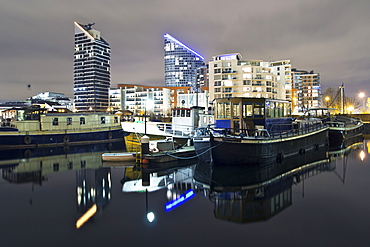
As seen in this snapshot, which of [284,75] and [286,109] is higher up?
[284,75]

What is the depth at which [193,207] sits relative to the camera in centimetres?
1112

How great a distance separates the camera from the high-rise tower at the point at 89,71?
14375cm

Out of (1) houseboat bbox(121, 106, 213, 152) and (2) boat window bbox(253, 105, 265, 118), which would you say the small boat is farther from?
(2) boat window bbox(253, 105, 265, 118)

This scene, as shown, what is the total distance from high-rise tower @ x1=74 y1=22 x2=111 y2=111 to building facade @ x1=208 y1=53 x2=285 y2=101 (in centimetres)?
9182

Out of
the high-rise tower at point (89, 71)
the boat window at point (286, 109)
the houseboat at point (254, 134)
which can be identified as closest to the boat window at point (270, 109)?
the houseboat at point (254, 134)

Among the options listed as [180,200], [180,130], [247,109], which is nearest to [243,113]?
[247,109]

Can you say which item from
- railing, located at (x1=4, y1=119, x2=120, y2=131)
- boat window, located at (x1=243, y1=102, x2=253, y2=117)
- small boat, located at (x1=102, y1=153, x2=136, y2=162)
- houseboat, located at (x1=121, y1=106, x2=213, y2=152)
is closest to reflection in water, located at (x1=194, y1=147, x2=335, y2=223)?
boat window, located at (x1=243, y1=102, x2=253, y2=117)

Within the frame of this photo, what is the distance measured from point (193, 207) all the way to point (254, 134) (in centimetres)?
1002

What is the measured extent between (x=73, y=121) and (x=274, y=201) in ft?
113

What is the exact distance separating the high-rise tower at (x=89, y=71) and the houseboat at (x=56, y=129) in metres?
110

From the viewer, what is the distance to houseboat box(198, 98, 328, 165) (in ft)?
54.4

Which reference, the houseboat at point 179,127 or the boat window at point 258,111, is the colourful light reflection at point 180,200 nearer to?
the boat window at point 258,111

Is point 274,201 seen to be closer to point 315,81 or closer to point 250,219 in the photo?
point 250,219

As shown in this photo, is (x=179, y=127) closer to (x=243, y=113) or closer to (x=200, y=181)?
(x=243, y=113)
